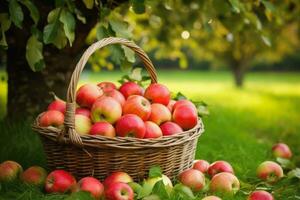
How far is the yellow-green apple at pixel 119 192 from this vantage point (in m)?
2.22

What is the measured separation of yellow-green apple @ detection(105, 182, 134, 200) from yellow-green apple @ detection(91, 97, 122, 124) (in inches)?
15.0

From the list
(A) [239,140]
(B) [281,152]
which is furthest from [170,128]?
(A) [239,140]

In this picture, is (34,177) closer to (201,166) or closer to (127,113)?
(127,113)

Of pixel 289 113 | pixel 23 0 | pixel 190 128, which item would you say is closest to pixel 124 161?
pixel 190 128

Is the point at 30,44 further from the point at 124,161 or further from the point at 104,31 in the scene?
the point at 124,161

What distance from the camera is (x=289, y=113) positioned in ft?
22.1

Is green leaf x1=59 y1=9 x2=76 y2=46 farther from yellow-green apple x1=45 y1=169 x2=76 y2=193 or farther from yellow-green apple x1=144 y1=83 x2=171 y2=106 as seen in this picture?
yellow-green apple x1=45 y1=169 x2=76 y2=193

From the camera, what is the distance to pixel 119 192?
87.7 inches

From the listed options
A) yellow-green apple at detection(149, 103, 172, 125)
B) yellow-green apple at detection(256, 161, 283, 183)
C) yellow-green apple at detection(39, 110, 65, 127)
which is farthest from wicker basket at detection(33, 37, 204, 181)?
yellow-green apple at detection(256, 161, 283, 183)

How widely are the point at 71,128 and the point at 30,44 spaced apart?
2.53ft

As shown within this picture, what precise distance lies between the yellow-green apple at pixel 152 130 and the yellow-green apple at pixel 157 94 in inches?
9.7

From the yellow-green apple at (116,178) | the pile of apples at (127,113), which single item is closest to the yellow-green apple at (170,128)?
the pile of apples at (127,113)

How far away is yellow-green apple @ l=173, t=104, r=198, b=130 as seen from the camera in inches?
105

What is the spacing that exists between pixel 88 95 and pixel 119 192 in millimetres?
638
